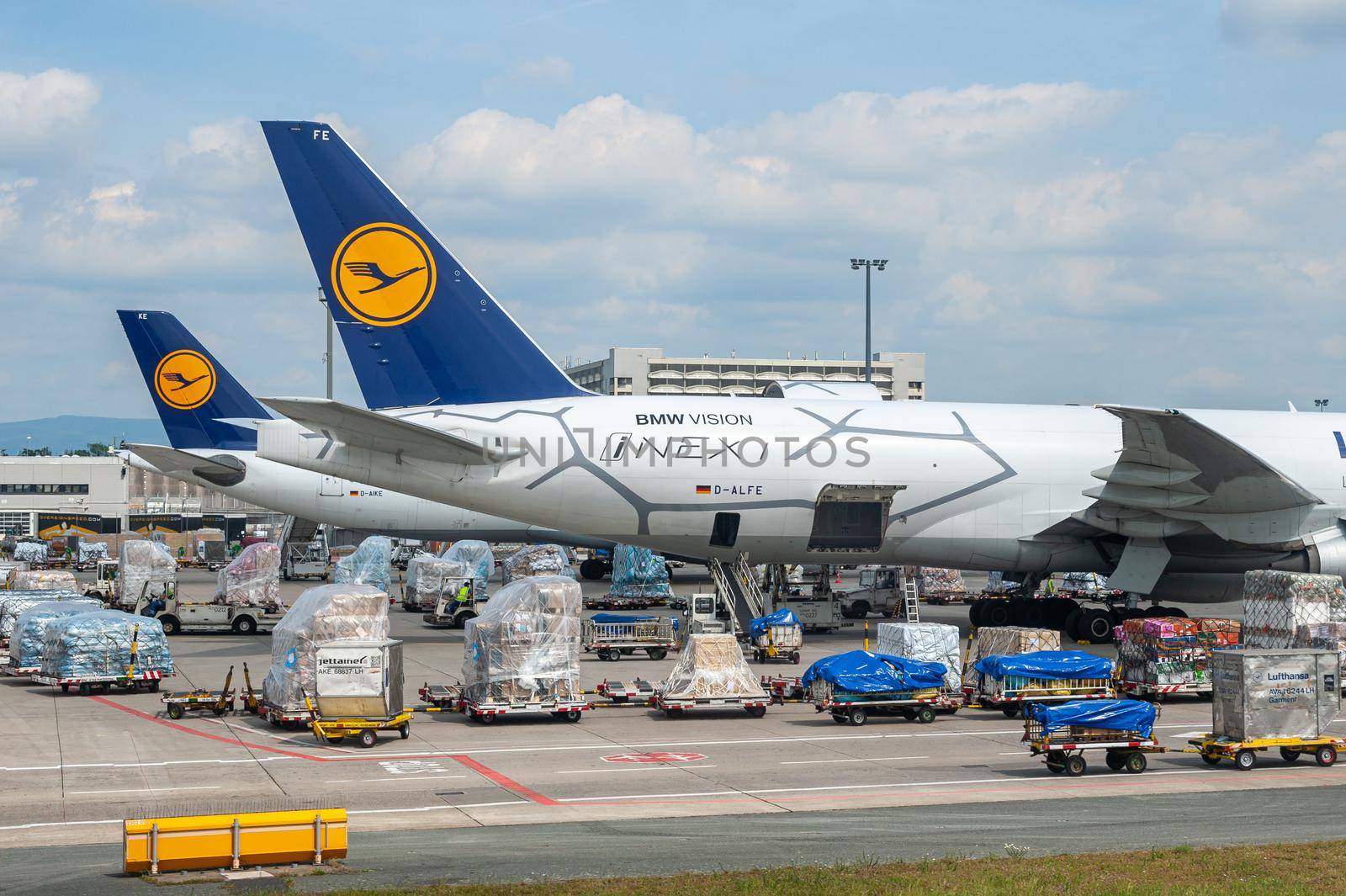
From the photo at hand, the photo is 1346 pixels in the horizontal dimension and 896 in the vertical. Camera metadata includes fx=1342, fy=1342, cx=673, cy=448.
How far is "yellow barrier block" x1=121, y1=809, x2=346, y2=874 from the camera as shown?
519 inches

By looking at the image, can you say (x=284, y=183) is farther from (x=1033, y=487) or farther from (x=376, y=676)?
(x=1033, y=487)

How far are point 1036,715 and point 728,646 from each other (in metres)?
6.88

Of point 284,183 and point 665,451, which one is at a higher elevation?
point 284,183

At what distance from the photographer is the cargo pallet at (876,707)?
77.1ft

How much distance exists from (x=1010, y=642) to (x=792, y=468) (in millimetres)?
9333

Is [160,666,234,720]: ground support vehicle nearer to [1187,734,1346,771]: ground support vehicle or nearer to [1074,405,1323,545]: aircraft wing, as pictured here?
[1187,734,1346,771]: ground support vehicle

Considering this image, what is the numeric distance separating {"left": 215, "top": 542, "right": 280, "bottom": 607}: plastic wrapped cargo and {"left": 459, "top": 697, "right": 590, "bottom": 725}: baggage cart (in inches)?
907

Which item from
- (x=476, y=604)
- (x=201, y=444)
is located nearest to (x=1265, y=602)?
(x=476, y=604)

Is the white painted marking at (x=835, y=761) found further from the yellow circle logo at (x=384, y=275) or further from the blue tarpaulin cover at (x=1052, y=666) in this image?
the yellow circle logo at (x=384, y=275)

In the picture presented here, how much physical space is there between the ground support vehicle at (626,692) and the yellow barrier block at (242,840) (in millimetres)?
11977

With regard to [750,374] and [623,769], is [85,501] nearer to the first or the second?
[750,374]

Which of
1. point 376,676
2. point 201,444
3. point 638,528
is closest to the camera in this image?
point 376,676

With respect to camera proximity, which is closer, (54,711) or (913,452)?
(54,711)

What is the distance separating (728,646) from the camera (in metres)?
24.7
